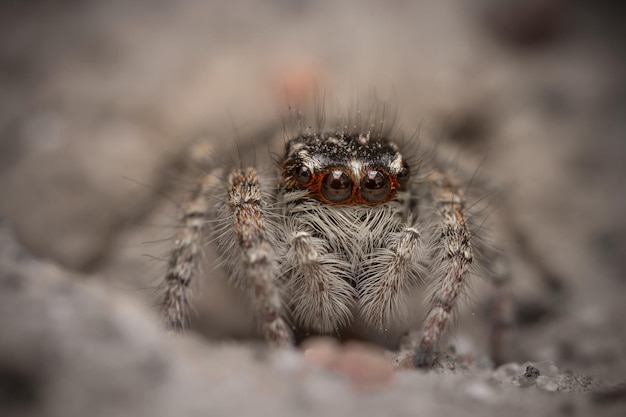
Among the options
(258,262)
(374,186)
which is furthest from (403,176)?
(258,262)

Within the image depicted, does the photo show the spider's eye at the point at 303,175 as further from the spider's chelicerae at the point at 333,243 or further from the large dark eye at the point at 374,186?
the large dark eye at the point at 374,186

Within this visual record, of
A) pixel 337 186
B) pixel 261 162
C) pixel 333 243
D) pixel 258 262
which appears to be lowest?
pixel 258 262

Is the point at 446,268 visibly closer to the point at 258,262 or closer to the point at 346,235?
the point at 346,235

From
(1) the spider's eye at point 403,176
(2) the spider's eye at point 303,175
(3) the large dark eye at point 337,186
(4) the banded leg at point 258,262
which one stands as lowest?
(4) the banded leg at point 258,262

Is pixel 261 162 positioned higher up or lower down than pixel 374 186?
higher up

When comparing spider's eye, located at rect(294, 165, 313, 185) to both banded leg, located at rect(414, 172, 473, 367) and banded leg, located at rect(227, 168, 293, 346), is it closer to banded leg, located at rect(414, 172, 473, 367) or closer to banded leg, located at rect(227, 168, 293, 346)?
banded leg, located at rect(227, 168, 293, 346)

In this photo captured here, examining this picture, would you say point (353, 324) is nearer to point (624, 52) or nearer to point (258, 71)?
point (258, 71)

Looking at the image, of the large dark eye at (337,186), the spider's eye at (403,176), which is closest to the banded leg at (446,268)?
the spider's eye at (403,176)
